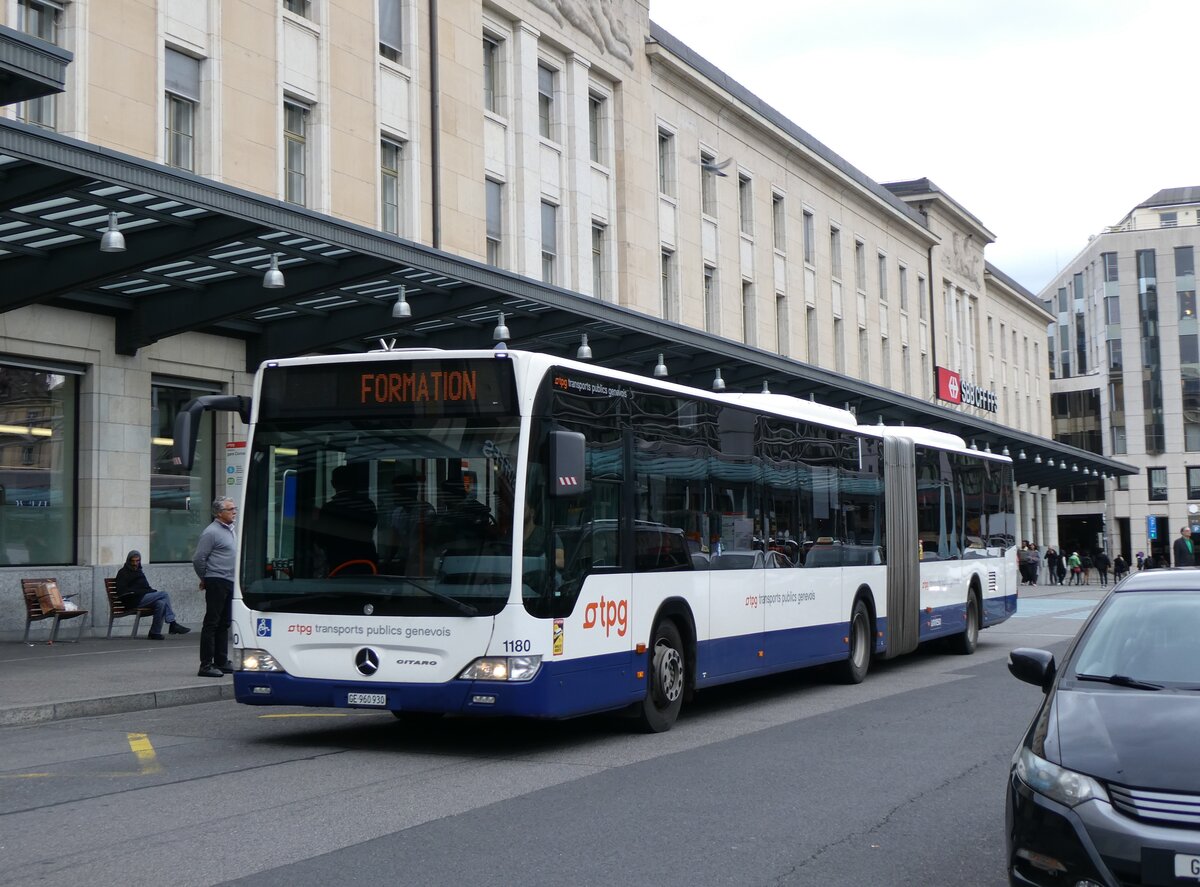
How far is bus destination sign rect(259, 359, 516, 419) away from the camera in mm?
9836

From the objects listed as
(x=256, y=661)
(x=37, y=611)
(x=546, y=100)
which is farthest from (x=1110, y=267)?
(x=256, y=661)

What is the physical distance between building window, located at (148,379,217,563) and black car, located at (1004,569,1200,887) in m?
18.1

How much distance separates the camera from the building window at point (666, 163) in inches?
1473

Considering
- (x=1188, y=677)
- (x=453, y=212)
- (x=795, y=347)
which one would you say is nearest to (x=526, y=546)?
(x=1188, y=677)

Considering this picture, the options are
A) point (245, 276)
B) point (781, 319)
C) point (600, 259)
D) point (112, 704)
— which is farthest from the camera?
point (781, 319)

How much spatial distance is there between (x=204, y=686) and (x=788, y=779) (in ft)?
23.3

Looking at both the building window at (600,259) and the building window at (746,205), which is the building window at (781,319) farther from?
the building window at (600,259)

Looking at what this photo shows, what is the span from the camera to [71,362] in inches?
816

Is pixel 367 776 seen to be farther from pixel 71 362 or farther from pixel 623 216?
pixel 623 216

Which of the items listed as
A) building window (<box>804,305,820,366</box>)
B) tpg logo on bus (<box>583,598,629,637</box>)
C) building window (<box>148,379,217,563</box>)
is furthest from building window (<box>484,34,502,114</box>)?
tpg logo on bus (<box>583,598,629,637</box>)

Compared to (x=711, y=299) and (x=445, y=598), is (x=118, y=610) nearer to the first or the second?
(x=445, y=598)

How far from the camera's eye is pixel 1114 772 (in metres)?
5.01

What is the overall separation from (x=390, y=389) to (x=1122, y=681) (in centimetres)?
565

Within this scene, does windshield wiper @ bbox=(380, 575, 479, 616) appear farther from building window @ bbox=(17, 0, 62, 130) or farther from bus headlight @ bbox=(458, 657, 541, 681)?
building window @ bbox=(17, 0, 62, 130)
